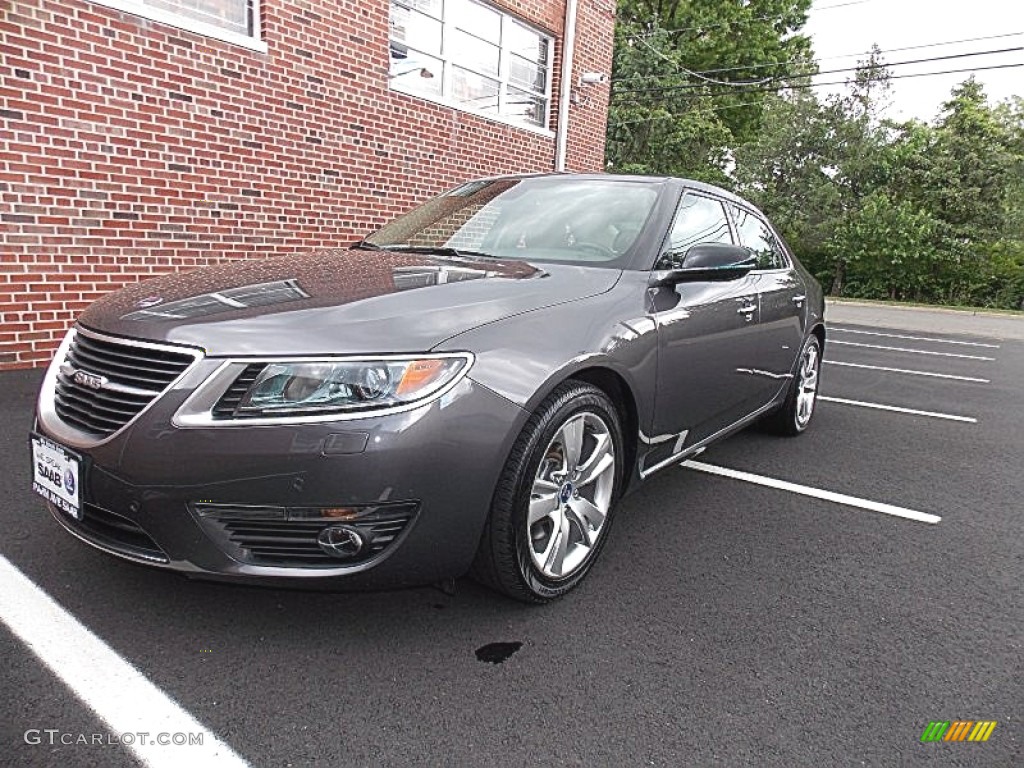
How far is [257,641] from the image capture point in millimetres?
2045

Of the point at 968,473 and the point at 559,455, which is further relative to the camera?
the point at 968,473

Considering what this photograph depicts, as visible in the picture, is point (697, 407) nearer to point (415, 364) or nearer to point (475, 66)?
point (415, 364)

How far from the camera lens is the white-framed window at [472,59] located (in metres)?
7.84

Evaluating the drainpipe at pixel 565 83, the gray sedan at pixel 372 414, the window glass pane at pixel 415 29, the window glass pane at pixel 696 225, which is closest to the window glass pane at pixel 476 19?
the window glass pane at pixel 415 29

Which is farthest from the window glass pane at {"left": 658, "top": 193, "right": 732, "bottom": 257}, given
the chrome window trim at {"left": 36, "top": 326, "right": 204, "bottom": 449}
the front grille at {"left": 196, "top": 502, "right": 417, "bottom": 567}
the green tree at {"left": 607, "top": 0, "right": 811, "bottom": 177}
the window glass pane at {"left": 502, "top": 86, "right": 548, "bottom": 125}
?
the green tree at {"left": 607, "top": 0, "right": 811, "bottom": 177}

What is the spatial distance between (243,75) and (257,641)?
219 inches

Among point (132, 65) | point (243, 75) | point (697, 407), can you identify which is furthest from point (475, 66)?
point (697, 407)

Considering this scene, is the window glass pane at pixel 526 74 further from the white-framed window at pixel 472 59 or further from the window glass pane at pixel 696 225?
the window glass pane at pixel 696 225

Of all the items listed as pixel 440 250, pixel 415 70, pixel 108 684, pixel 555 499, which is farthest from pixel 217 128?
pixel 108 684

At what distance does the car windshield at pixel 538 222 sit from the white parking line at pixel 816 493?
155cm

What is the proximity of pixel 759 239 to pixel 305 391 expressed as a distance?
122 inches

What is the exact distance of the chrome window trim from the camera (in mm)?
1864

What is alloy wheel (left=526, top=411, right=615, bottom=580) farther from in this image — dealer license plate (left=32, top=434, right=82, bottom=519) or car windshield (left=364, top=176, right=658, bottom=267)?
dealer license plate (left=32, top=434, right=82, bottom=519)

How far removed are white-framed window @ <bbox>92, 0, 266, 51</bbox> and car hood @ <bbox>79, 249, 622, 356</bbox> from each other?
3960mm
